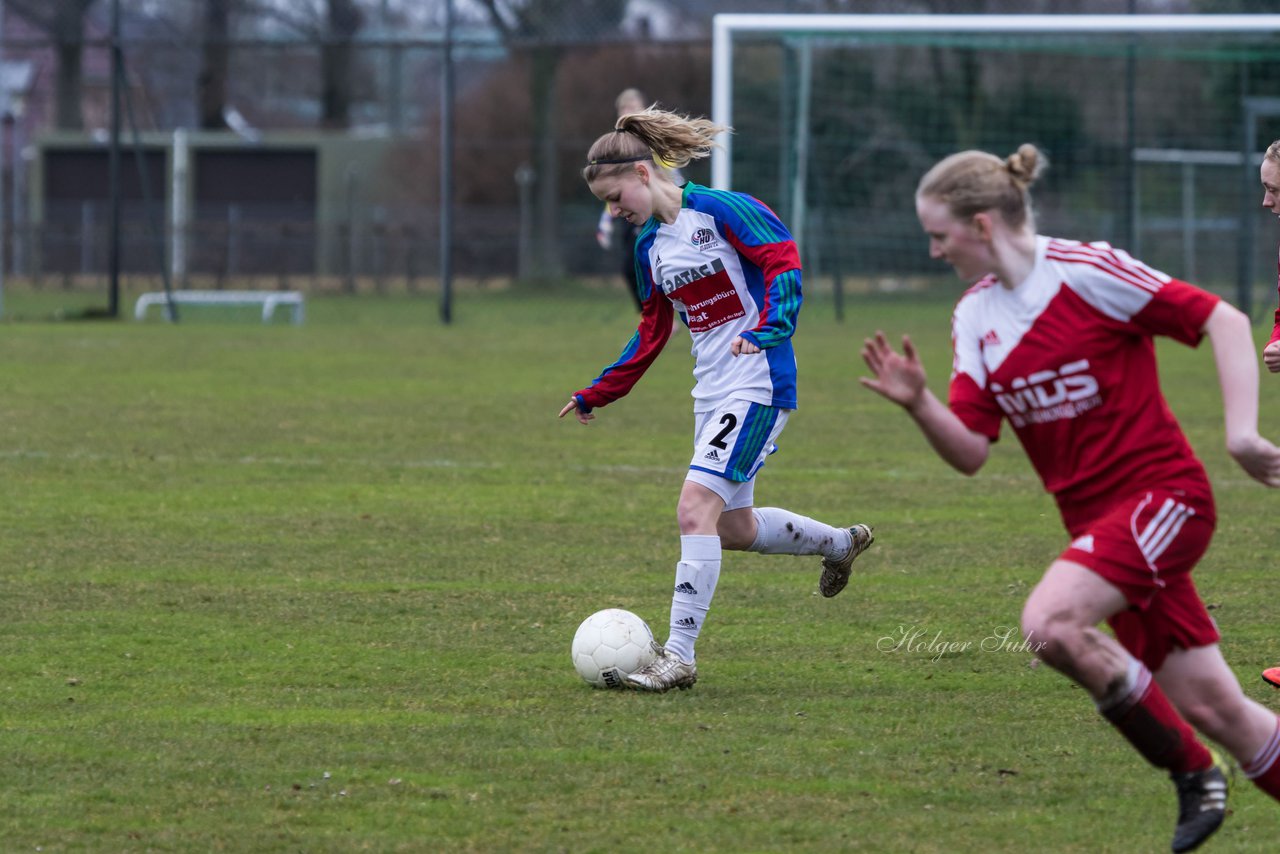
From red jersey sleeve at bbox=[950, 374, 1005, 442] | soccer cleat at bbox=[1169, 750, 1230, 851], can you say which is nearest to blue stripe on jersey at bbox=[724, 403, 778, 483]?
red jersey sleeve at bbox=[950, 374, 1005, 442]

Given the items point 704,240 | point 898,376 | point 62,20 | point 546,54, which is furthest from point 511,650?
point 546,54

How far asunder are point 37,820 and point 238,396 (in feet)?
30.4

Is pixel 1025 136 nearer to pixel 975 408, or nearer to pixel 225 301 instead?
pixel 225 301

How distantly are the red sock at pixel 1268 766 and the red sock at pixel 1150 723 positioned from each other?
12cm

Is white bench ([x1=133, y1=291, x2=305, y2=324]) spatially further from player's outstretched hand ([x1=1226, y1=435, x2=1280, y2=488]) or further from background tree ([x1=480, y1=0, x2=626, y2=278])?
player's outstretched hand ([x1=1226, y1=435, x2=1280, y2=488])

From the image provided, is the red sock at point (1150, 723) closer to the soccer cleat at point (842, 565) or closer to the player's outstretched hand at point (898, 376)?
the player's outstretched hand at point (898, 376)

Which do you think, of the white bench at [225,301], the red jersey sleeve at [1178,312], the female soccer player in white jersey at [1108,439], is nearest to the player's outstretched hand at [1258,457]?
the female soccer player in white jersey at [1108,439]

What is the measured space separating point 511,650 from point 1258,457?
2748 mm

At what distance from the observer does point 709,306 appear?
208 inches

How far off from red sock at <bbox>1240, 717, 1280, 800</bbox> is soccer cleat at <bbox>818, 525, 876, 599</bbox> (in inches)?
96.3

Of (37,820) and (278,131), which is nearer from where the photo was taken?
(37,820)

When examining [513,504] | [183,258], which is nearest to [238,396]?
[513,504]

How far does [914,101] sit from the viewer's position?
2247 cm

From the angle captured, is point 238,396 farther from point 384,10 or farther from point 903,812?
point 384,10
